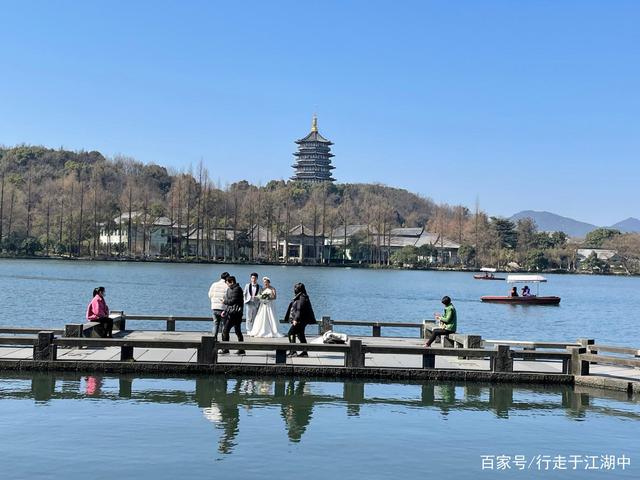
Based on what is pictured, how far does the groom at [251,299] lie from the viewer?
21212mm

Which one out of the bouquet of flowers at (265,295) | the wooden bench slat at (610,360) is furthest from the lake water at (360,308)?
the wooden bench slat at (610,360)

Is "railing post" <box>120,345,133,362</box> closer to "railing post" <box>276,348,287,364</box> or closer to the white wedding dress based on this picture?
"railing post" <box>276,348,287,364</box>

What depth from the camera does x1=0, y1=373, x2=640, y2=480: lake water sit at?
11.3m

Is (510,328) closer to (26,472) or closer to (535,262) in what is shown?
(26,472)

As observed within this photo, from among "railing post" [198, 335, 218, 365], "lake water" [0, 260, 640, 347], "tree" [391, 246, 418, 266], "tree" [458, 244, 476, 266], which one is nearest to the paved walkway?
"railing post" [198, 335, 218, 365]

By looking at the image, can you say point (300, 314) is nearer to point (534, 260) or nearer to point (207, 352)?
point (207, 352)

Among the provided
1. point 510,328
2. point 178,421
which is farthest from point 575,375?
point 510,328

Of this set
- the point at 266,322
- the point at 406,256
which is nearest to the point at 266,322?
the point at 266,322

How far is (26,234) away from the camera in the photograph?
459 ft

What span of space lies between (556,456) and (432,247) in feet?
Result: 514

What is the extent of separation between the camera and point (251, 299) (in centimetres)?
2145

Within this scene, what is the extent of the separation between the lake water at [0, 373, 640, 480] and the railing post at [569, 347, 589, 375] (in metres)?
0.68

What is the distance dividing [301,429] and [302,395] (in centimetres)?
291

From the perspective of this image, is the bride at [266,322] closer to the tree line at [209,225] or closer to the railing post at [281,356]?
the railing post at [281,356]
